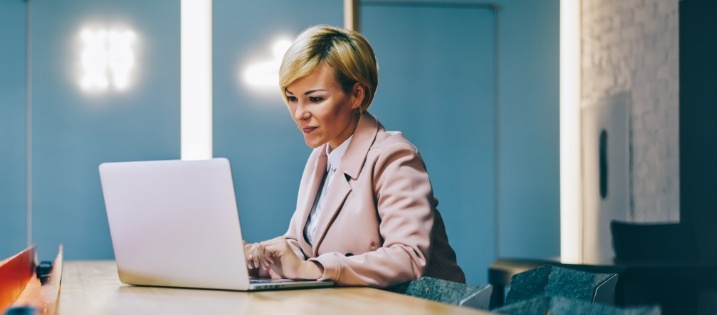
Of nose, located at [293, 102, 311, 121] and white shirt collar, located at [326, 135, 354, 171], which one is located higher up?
nose, located at [293, 102, 311, 121]

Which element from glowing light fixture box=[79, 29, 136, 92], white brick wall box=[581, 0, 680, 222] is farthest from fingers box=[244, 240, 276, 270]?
glowing light fixture box=[79, 29, 136, 92]

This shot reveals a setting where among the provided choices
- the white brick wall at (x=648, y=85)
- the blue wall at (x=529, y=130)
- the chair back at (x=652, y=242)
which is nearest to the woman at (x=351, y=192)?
the chair back at (x=652, y=242)

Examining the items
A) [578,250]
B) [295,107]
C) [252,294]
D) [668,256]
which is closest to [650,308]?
[252,294]

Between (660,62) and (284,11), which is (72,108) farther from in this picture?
(660,62)

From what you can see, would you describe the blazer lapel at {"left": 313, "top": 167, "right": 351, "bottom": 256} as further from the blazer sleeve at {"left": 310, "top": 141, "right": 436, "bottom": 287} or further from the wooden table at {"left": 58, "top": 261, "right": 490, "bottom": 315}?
the wooden table at {"left": 58, "top": 261, "right": 490, "bottom": 315}

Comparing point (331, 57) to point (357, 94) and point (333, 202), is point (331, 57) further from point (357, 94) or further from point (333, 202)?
point (333, 202)

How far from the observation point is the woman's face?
98.0 inches

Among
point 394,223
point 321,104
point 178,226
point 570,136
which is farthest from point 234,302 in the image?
point 570,136

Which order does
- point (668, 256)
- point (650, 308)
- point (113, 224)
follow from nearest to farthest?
point (650, 308) < point (113, 224) < point (668, 256)

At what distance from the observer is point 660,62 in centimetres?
438

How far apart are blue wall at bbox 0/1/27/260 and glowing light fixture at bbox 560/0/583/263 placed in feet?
9.80

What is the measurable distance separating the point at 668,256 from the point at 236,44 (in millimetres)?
2618

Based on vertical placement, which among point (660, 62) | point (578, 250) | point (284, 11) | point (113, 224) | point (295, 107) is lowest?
point (578, 250)

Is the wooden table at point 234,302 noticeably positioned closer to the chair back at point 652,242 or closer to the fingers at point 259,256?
the fingers at point 259,256
